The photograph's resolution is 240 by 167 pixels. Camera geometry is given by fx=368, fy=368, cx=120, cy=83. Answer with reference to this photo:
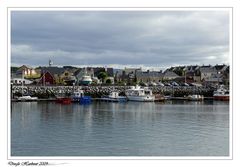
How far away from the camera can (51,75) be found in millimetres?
34125

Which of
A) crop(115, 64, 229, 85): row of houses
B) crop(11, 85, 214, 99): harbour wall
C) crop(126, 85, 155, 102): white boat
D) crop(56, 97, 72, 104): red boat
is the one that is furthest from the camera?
crop(115, 64, 229, 85): row of houses

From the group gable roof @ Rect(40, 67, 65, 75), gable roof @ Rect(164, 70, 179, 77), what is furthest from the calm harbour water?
gable roof @ Rect(164, 70, 179, 77)

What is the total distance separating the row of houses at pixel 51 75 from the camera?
30400mm

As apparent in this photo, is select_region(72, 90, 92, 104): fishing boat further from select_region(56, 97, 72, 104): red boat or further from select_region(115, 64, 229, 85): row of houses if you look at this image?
select_region(115, 64, 229, 85): row of houses

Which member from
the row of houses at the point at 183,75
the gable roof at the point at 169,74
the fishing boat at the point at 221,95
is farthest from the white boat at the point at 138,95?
the gable roof at the point at 169,74

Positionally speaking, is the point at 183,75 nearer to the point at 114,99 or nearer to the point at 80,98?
the point at 114,99

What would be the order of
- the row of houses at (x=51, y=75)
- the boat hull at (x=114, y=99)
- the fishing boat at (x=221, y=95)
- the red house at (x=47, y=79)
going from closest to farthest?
the boat hull at (x=114, y=99)
the fishing boat at (x=221, y=95)
the row of houses at (x=51, y=75)
the red house at (x=47, y=79)

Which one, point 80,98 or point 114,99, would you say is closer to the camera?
point 80,98

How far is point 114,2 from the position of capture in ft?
17.0

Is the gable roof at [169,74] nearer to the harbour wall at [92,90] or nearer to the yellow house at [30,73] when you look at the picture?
the harbour wall at [92,90]

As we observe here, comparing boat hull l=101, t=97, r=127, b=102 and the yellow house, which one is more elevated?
A: the yellow house

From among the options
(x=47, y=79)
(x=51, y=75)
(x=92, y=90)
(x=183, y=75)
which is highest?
(x=183, y=75)

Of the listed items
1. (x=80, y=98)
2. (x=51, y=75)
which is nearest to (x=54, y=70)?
(x=51, y=75)

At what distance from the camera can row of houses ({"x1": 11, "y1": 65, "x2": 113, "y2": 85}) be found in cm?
3040
